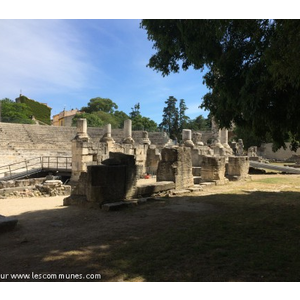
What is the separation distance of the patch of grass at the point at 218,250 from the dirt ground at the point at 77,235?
0.99ft

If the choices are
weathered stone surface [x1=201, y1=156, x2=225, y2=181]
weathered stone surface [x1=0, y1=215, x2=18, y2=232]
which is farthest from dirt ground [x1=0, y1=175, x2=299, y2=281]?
weathered stone surface [x1=201, y1=156, x2=225, y2=181]

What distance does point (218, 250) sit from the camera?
4.33m

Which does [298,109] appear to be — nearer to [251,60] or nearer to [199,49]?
[251,60]

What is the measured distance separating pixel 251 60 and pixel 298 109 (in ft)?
5.49

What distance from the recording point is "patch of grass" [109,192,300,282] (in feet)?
11.3

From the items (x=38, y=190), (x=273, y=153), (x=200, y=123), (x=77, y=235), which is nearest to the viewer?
(x=77, y=235)

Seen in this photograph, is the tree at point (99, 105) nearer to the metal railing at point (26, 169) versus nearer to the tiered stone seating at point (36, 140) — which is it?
the tiered stone seating at point (36, 140)

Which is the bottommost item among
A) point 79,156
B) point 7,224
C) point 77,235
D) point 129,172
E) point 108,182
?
point 77,235

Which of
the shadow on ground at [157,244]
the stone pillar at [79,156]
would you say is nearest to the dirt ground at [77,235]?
the shadow on ground at [157,244]

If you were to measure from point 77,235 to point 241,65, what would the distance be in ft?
17.9

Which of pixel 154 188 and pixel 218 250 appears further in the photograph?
pixel 154 188

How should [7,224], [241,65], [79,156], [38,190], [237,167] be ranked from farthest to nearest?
[79,156]
[237,167]
[38,190]
[241,65]
[7,224]

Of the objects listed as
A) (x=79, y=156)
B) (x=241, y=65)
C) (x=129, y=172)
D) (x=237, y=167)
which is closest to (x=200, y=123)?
(x=237, y=167)

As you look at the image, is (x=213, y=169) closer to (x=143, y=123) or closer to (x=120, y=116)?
(x=143, y=123)
